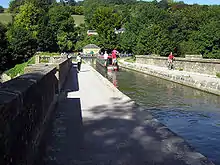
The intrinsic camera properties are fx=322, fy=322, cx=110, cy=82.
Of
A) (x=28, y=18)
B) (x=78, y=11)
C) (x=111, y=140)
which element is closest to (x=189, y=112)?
(x=111, y=140)

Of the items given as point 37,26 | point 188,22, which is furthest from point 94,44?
point 188,22

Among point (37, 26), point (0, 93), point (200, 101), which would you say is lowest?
point (200, 101)

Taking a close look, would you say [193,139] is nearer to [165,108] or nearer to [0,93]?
[165,108]

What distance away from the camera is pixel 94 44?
91.1 m

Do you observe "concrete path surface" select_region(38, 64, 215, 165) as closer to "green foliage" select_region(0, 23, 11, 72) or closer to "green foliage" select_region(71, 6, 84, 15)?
"green foliage" select_region(0, 23, 11, 72)

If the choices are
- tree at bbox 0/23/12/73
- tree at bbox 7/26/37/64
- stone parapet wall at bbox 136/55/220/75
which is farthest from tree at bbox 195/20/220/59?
tree at bbox 0/23/12/73

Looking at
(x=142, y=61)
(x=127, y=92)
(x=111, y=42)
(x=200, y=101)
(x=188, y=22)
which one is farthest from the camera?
(x=111, y=42)

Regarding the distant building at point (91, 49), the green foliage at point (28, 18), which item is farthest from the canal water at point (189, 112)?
the distant building at point (91, 49)

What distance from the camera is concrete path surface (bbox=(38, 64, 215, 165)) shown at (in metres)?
5.62

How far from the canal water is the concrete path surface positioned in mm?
1118

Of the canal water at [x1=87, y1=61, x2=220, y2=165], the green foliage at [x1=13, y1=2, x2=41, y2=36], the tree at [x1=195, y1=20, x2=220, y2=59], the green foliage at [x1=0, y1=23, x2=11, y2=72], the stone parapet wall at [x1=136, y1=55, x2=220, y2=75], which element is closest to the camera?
the canal water at [x1=87, y1=61, x2=220, y2=165]

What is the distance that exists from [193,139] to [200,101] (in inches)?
271

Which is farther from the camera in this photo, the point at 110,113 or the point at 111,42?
the point at 111,42

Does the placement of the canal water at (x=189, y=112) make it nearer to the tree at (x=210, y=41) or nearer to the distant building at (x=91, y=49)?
the tree at (x=210, y=41)
